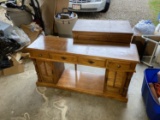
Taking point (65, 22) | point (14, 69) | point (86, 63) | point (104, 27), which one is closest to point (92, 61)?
point (86, 63)

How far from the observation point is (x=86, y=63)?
144 centimetres

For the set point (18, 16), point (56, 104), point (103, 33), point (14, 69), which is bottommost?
point (56, 104)

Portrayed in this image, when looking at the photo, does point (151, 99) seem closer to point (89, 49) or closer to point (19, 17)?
point (89, 49)

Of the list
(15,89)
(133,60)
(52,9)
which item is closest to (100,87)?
(133,60)

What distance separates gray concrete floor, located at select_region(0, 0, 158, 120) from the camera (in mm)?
1511

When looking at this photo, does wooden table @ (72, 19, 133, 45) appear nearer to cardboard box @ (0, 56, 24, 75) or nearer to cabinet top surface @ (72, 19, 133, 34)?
cabinet top surface @ (72, 19, 133, 34)

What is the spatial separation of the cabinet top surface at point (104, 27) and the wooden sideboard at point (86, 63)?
0.17m

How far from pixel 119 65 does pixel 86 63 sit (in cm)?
33

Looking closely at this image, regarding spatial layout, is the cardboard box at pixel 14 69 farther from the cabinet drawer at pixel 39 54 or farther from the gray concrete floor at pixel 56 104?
the cabinet drawer at pixel 39 54

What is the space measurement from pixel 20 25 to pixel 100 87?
1907mm

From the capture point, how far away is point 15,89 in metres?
1.83

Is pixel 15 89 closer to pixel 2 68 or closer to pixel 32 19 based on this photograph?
pixel 2 68

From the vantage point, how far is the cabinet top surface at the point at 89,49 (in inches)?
52.8

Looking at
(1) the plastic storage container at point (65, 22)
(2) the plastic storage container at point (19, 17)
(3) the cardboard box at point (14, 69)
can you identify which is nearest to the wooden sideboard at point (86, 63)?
(3) the cardboard box at point (14, 69)
